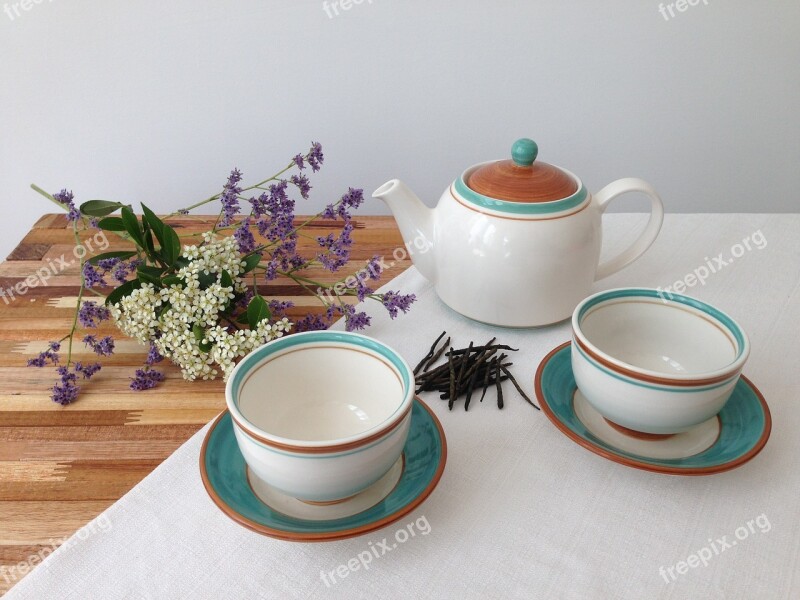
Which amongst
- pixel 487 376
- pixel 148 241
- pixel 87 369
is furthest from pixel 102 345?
pixel 487 376

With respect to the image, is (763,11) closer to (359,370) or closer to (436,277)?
(436,277)

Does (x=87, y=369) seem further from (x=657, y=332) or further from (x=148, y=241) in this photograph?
(x=657, y=332)

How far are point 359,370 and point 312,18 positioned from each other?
3.20 ft

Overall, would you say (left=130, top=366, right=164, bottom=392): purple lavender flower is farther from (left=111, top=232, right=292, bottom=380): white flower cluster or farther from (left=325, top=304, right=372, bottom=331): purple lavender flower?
(left=325, top=304, right=372, bottom=331): purple lavender flower

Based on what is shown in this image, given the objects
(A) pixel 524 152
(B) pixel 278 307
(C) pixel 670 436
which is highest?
(A) pixel 524 152

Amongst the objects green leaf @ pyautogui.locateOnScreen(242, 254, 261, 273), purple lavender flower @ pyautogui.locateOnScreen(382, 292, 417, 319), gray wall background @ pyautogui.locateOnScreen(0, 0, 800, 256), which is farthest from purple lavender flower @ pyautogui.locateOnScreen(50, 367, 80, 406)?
gray wall background @ pyautogui.locateOnScreen(0, 0, 800, 256)

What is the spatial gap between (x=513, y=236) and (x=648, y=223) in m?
0.22

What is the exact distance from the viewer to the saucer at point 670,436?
61 centimetres

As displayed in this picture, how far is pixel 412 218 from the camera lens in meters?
0.89

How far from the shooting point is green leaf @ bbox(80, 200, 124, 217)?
0.89 m

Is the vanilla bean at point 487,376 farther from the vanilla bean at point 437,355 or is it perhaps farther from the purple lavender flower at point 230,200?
the purple lavender flower at point 230,200

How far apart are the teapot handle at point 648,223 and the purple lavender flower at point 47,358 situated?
0.66 m

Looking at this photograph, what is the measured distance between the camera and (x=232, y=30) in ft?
4.65

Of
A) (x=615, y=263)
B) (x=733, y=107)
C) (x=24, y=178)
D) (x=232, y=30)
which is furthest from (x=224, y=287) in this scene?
(x=733, y=107)
